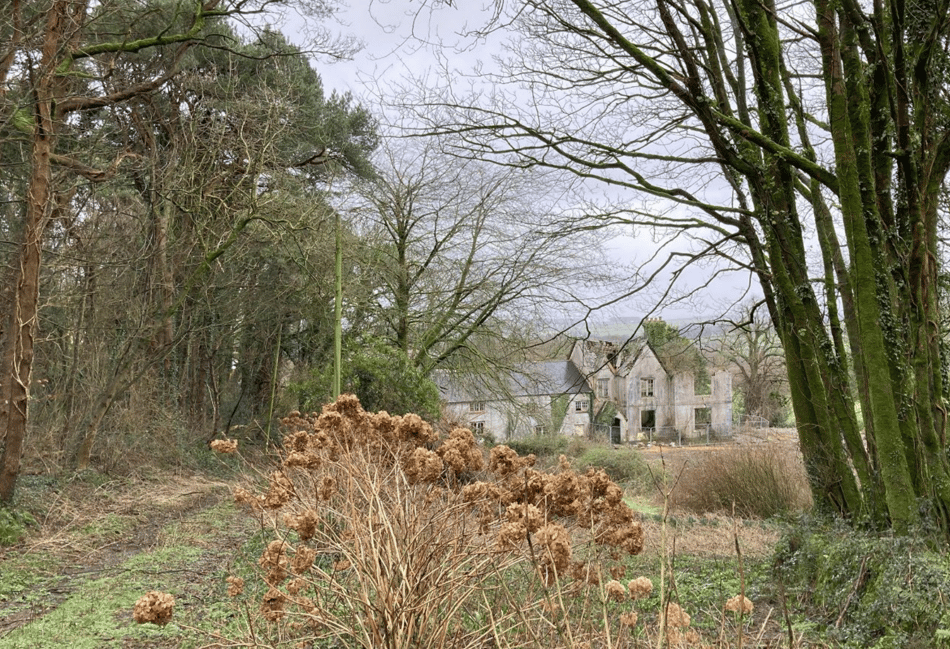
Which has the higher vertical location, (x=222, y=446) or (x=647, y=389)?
(x=647, y=389)

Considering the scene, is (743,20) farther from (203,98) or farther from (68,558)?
(203,98)

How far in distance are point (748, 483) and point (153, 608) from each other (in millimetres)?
8803

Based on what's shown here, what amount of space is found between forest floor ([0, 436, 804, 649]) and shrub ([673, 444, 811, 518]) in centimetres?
86

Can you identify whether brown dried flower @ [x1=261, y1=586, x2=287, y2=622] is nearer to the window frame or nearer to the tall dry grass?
the tall dry grass

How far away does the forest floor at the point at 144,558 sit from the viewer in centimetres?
422

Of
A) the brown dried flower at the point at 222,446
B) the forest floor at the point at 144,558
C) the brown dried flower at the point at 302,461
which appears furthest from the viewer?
the forest floor at the point at 144,558

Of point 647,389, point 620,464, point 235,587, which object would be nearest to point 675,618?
point 235,587

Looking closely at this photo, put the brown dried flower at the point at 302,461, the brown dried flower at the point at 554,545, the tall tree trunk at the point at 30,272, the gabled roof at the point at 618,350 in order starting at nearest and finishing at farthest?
the brown dried flower at the point at 554,545 < the brown dried flower at the point at 302,461 < the gabled roof at the point at 618,350 < the tall tree trunk at the point at 30,272

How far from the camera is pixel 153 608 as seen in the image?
2275 millimetres

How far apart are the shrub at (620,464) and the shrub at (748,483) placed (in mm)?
4802

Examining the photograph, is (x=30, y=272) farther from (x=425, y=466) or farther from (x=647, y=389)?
(x=647, y=389)

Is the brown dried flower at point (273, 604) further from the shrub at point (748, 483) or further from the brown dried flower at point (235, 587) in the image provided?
the shrub at point (748, 483)

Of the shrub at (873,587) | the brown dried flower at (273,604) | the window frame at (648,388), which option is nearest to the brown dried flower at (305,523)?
the brown dried flower at (273,604)

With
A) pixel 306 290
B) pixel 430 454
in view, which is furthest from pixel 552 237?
pixel 306 290
